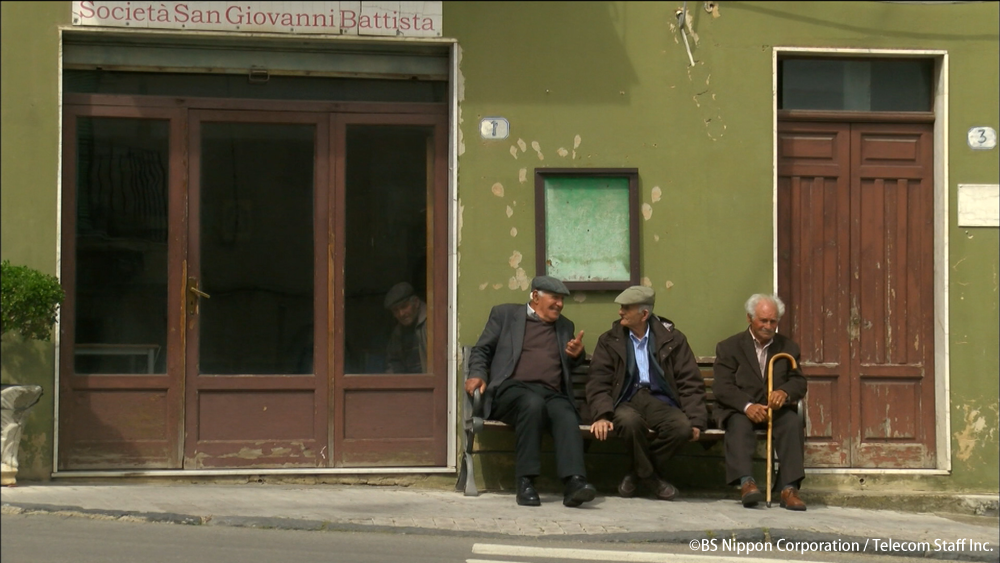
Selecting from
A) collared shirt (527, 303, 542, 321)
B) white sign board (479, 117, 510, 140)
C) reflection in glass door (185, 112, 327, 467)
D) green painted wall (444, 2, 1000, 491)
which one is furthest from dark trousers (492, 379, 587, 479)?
white sign board (479, 117, 510, 140)

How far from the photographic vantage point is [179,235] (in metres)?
8.60

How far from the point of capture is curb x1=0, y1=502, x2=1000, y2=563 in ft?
22.5

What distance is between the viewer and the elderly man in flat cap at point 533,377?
788 cm

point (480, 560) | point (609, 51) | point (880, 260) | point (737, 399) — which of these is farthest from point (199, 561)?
point (880, 260)

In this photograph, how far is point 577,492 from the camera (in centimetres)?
773

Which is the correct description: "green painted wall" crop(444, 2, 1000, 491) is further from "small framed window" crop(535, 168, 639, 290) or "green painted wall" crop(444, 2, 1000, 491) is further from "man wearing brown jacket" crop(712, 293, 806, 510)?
"man wearing brown jacket" crop(712, 293, 806, 510)

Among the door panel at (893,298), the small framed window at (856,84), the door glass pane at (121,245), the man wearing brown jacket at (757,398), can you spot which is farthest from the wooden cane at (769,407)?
the door glass pane at (121,245)

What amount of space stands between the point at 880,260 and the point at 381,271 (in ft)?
12.1

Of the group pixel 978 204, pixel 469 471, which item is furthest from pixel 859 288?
pixel 469 471

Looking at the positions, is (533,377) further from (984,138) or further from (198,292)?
A: (984,138)

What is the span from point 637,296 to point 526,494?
5.04 feet

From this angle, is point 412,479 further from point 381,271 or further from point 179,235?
point 179,235

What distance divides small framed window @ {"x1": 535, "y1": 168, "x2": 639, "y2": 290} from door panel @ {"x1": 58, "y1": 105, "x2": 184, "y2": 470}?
103 inches

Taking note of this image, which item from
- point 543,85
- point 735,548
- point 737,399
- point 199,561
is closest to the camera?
point 199,561
